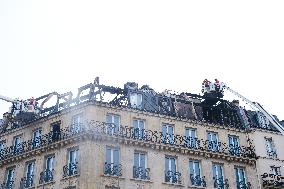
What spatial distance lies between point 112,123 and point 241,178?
462 inches

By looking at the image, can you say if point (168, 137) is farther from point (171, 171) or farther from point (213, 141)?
point (213, 141)

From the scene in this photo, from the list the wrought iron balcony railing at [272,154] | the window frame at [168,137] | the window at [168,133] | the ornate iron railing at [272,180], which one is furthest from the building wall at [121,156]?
the wrought iron balcony railing at [272,154]

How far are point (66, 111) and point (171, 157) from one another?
8.96m

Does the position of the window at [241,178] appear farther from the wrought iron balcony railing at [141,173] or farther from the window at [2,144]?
the window at [2,144]

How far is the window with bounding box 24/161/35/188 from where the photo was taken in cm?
2988

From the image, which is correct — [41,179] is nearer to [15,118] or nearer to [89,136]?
[89,136]

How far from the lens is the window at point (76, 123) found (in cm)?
2942

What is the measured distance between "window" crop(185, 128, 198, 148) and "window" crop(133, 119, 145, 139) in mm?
3915

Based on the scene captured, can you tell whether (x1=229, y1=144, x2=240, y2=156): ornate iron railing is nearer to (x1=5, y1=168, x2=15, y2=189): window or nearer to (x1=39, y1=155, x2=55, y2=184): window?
(x1=39, y1=155, x2=55, y2=184): window

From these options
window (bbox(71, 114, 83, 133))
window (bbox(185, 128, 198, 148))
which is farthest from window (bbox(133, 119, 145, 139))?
window (bbox(71, 114, 83, 133))

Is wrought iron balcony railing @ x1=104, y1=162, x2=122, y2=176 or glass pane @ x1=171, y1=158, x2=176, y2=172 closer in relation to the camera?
wrought iron balcony railing @ x1=104, y1=162, x2=122, y2=176

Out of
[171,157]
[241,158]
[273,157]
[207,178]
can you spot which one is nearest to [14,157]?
[171,157]

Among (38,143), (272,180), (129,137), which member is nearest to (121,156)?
(129,137)

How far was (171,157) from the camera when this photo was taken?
101ft
